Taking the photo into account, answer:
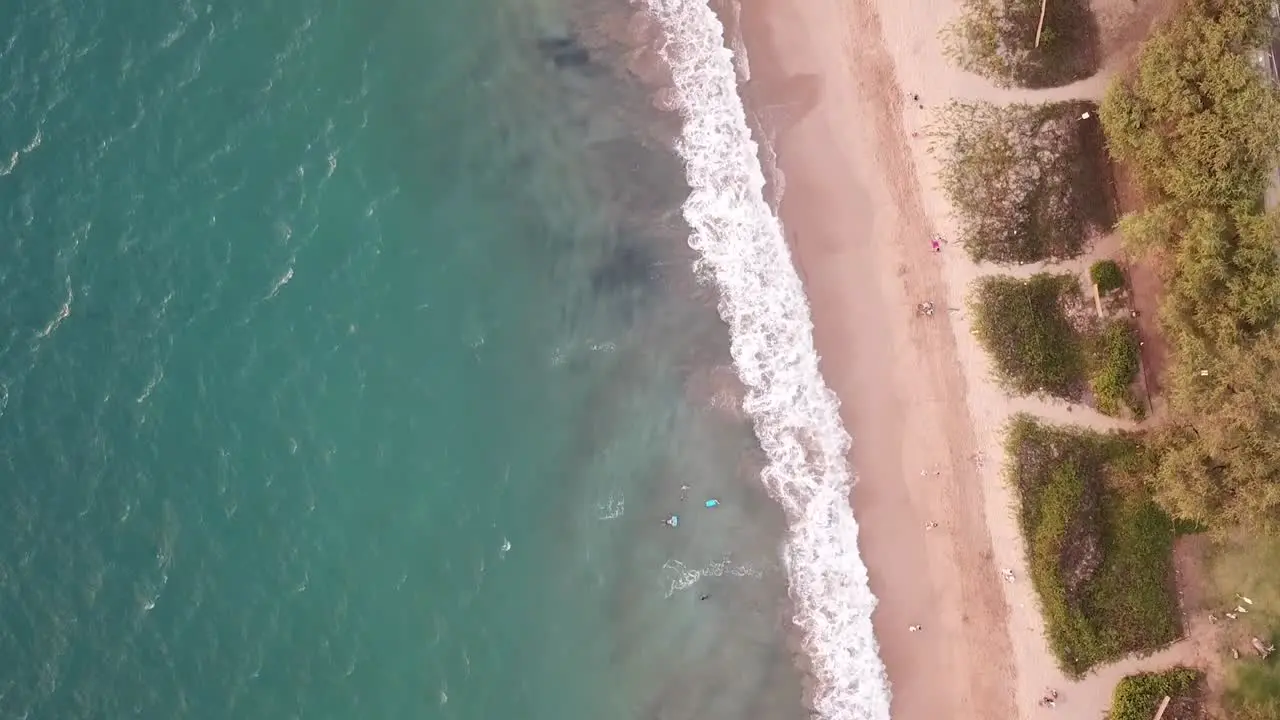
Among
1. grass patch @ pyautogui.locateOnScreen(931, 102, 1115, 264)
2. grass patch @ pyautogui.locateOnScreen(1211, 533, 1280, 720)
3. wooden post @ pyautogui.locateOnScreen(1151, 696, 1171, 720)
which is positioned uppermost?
grass patch @ pyautogui.locateOnScreen(931, 102, 1115, 264)

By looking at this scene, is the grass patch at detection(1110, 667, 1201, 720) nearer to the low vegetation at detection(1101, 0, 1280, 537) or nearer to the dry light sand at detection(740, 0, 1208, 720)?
the dry light sand at detection(740, 0, 1208, 720)

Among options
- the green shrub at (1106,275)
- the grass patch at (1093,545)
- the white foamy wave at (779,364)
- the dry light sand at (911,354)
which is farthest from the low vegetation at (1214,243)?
the white foamy wave at (779,364)

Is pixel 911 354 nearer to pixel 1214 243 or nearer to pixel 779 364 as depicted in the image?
pixel 779 364

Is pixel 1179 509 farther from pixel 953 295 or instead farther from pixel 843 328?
pixel 843 328

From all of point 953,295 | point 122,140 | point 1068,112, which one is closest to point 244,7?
point 122,140

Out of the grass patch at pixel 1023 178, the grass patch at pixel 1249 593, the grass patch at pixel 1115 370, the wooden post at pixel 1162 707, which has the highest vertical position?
the grass patch at pixel 1023 178

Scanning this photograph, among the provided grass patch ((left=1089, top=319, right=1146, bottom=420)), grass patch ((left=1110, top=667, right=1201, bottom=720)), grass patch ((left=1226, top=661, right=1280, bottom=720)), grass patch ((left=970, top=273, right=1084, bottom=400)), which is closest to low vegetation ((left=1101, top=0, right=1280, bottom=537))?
grass patch ((left=1089, top=319, right=1146, bottom=420))

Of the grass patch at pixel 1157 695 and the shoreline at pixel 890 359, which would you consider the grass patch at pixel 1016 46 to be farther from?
the grass patch at pixel 1157 695
